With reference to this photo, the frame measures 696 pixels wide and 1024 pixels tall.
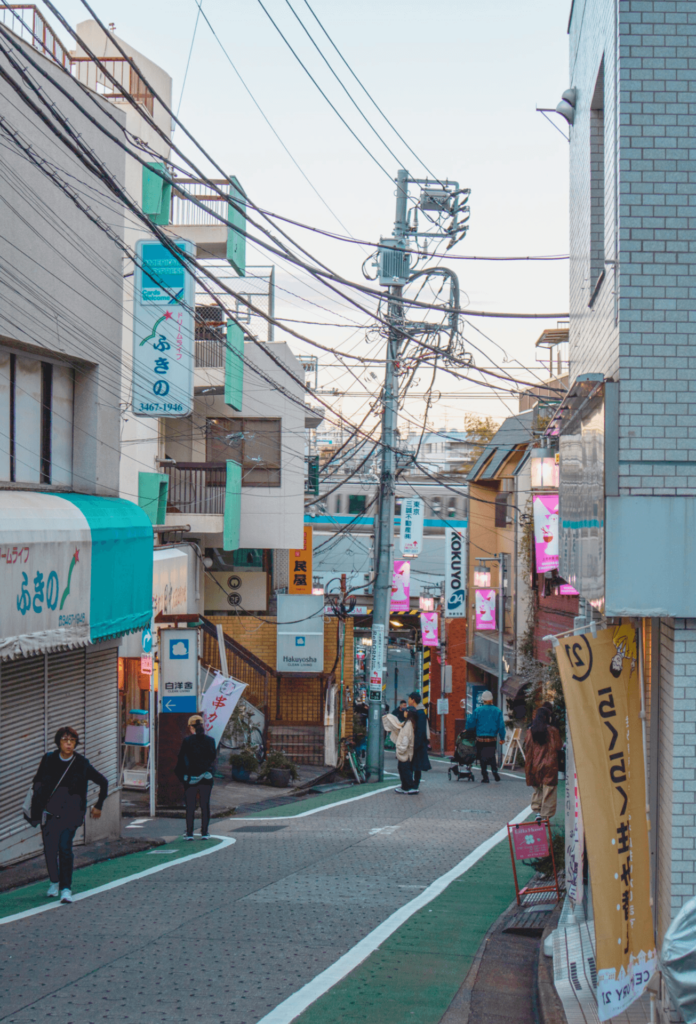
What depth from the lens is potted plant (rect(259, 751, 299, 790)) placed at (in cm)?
2023

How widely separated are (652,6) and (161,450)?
2005 cm

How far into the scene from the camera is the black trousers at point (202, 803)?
13.3m

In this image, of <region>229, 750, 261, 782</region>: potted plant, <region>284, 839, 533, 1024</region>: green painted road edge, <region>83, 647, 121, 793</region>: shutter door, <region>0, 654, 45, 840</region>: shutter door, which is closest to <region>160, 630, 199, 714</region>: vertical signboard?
<region>83, 647, 121, 793</region>: shutter door

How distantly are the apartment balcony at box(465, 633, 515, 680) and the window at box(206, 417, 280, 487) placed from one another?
41.5 ft

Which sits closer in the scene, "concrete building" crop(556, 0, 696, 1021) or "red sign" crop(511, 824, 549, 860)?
"concrete building" crop(556, 0, 696, 1021)

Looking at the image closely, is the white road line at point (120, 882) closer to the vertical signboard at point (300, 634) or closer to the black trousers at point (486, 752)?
the black trousers at point (486, 752)

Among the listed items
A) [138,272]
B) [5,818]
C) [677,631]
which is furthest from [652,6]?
[138,272]

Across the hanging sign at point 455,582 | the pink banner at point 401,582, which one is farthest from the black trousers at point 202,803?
the pink banner at point 401,582

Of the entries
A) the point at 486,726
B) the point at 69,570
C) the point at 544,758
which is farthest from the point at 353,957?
the point at 486,726

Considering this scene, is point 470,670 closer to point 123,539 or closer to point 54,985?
point 123,539

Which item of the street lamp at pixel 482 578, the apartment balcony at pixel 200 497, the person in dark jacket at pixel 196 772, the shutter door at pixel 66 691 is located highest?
the apartment balcony at pixel 200 497

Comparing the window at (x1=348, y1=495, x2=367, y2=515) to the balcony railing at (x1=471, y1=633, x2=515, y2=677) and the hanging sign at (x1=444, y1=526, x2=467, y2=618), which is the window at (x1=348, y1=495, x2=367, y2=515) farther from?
the hanging sign at (x1=444, y1=526, x2=467, y2=618)

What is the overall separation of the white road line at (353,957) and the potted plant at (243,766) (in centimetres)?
910

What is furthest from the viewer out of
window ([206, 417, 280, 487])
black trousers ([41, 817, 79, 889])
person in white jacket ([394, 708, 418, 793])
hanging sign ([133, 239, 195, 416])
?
window ([206, 417, 280, 487])
